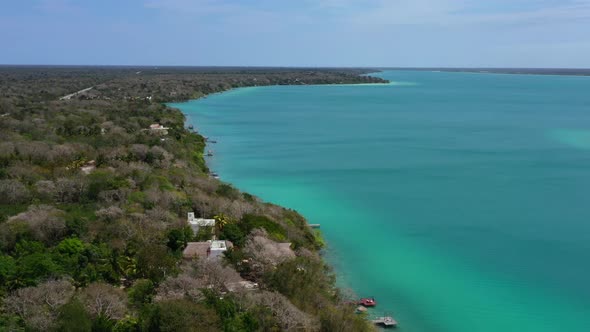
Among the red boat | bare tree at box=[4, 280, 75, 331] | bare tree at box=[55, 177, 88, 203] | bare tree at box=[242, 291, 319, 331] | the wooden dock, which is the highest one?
bare tree at box=[55, 177, 88, 203]

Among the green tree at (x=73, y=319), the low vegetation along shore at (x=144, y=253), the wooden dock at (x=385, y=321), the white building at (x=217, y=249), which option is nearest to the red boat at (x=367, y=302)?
the low vegetation along shore at (x=144, y=253)

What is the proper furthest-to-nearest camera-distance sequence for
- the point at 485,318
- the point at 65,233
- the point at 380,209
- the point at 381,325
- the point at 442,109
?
the point at 442,109, the point at 380,209, the point at 65,233, the point at 485,318, the point at 381,325

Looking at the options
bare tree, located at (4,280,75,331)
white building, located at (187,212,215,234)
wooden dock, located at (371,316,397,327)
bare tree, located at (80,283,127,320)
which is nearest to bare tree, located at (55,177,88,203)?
white building, located at (187,212,215,234)

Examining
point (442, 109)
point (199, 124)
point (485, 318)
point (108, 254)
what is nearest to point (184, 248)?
point (108, 254)

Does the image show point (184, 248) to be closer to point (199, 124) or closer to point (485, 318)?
point (485, 318)

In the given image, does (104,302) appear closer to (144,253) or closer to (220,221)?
(144,253)

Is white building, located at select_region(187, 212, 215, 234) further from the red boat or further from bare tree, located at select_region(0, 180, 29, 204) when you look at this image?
bare tree, located at select_region(0, 180, 29, 204)
